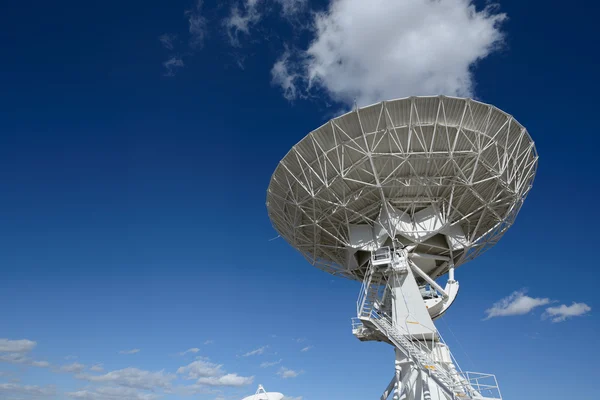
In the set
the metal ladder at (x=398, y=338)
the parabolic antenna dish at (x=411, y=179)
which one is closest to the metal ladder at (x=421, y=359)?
the metal ladder at (x=398, y=338)

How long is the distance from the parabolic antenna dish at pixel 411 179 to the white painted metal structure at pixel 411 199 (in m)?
0.05

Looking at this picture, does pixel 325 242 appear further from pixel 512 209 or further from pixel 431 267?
pixel 512 209

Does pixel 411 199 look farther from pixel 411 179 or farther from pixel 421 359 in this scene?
pixel 421 359

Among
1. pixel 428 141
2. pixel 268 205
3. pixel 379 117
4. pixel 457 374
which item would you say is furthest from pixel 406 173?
pixel 457 374

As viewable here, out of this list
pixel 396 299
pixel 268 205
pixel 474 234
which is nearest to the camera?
pixel 396 299

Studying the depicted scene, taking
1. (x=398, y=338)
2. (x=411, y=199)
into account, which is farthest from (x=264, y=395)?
(x=411, y=199)

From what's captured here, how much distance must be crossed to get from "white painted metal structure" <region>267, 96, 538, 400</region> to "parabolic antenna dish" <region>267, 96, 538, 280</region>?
0.17 ft

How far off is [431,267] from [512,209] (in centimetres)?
526

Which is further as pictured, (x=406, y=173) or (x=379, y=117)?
(x=406, y=173)

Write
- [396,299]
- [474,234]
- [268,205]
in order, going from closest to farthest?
[396,299]
[474,234]
[268,205]

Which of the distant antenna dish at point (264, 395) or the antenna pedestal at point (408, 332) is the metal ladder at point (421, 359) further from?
the distant antenna dish at point (264, 395)

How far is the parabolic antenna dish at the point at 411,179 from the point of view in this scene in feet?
61.8

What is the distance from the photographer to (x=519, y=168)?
20938 mm

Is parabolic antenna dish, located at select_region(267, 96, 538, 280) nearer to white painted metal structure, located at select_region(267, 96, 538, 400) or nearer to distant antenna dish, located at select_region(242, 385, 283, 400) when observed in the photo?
white painted metal structure, located at select_region(267, 96, 538, 400)
